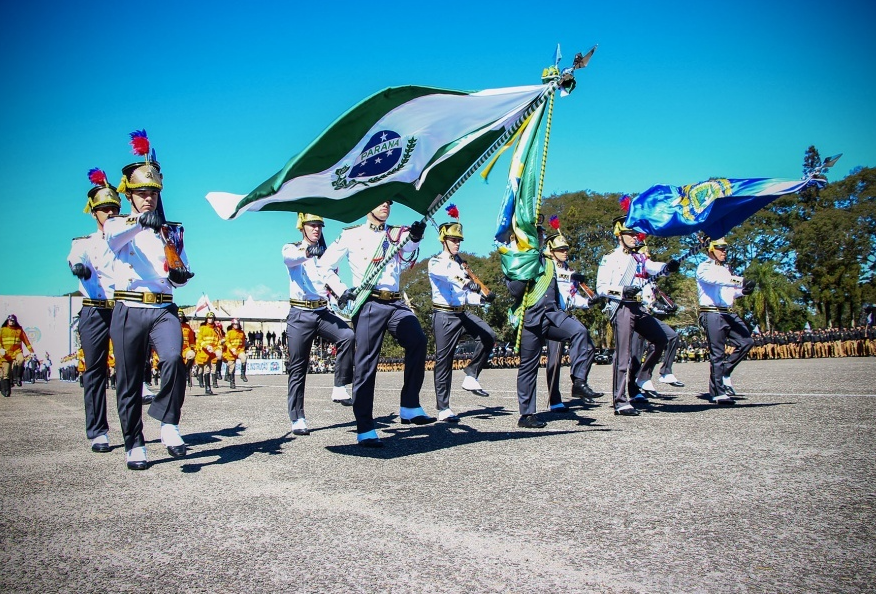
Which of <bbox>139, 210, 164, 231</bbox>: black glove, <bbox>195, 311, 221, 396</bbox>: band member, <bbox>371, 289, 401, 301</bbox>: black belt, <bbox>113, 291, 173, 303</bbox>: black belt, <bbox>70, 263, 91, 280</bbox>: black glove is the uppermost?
<bbox>139, 210, 164, 231</bbox>: black glove

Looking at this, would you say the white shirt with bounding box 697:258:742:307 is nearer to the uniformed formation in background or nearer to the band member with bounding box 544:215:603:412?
the uniformed formation in background

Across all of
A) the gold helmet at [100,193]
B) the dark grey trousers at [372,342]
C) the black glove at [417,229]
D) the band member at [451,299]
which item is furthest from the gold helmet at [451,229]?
the gold helmet at [100,193]

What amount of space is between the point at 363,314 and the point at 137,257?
2.21 m

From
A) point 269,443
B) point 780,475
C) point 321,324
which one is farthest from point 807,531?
point 321,324

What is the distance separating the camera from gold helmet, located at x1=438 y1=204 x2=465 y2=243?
33.1 ft

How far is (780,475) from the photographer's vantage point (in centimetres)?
442

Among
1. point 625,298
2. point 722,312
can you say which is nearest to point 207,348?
point 625,298

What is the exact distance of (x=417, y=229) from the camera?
262 inches

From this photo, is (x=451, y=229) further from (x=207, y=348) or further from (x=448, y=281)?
(x=207, y=348)

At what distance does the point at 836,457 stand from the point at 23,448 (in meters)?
7.79

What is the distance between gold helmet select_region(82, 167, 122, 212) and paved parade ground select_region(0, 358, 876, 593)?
2825mm

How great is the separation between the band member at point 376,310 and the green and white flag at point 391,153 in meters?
0.49

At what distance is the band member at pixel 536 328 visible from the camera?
755 cm

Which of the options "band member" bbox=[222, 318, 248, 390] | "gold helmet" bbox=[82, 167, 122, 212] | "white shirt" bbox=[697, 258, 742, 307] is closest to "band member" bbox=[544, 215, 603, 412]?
"white shirt" bbox=[697, 258, 742, 307]
